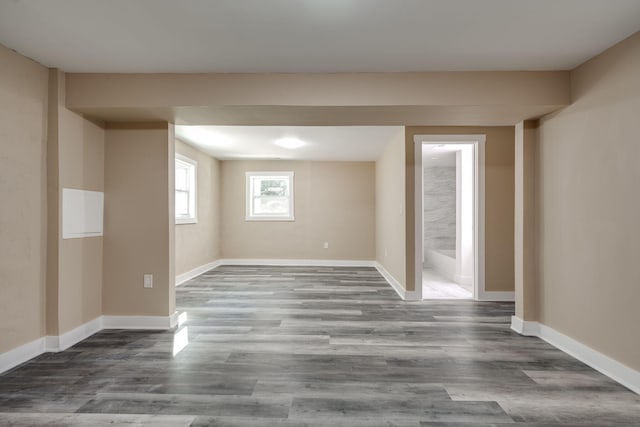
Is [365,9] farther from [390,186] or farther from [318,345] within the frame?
[390,186]

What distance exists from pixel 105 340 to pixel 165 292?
618mm

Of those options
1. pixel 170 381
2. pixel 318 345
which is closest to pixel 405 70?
pixel 318 345

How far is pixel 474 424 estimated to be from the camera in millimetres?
1800

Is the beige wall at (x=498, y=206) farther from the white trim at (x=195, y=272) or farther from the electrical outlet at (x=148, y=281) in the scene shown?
the white trim at (x=195, y=272)

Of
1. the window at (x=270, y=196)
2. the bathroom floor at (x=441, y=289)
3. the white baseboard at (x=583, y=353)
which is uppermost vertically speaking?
the window at (x=270, y=196)

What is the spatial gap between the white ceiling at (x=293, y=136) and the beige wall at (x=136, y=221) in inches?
50.4

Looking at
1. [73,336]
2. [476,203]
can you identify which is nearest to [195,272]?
[73,336]

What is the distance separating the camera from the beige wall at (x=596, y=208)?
7.22ft

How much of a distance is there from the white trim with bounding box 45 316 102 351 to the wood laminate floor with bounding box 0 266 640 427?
93 mm

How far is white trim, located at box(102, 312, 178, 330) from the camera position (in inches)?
131

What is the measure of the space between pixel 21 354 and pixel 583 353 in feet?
14.0

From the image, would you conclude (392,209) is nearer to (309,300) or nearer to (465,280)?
(465,280)

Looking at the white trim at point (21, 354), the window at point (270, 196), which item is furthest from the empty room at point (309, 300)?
the window at point (270, 196)

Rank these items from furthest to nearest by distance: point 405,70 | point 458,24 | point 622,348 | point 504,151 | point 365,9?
point 504,151 → point 405,70 → point 622,348 → point 458,24 → point 365,9
